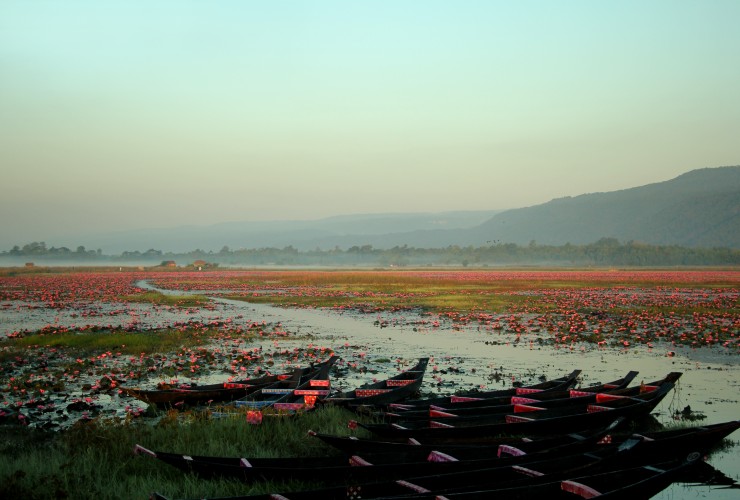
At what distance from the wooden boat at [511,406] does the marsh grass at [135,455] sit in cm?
120

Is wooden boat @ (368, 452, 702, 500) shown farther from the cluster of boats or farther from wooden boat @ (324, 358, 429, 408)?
wooden boat @ (324, 358, 429, 408)

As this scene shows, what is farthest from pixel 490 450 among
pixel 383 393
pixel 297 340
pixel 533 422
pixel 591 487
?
pixel 297 340

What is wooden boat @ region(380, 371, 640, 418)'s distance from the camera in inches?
449

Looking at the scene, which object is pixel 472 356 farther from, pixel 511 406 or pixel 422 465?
pixel 422 465

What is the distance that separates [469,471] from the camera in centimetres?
761

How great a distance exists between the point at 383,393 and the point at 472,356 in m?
Answer: 9.26

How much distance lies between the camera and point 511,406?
465 inches

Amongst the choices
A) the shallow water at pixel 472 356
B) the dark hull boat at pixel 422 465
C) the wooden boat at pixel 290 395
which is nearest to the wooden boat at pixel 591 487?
the dark hull boat at pixel 422 465

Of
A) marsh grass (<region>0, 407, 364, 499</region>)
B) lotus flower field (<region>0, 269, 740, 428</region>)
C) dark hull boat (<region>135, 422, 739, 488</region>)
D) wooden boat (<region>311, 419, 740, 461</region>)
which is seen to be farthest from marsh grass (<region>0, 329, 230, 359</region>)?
wooden boat (<region>311, 419, 740, 461</region>)

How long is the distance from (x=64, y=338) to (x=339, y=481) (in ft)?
62.9

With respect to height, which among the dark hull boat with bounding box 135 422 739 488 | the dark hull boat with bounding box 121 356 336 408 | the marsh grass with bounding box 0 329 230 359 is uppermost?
the dark hull boat with bounding box 135 422 739 488

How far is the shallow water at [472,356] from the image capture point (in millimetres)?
14938

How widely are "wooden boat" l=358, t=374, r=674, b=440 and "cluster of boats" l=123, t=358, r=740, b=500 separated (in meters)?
0.02

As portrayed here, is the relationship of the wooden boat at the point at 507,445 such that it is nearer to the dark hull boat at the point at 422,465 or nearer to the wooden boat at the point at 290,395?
the dark hull boat at the point at 422,465
